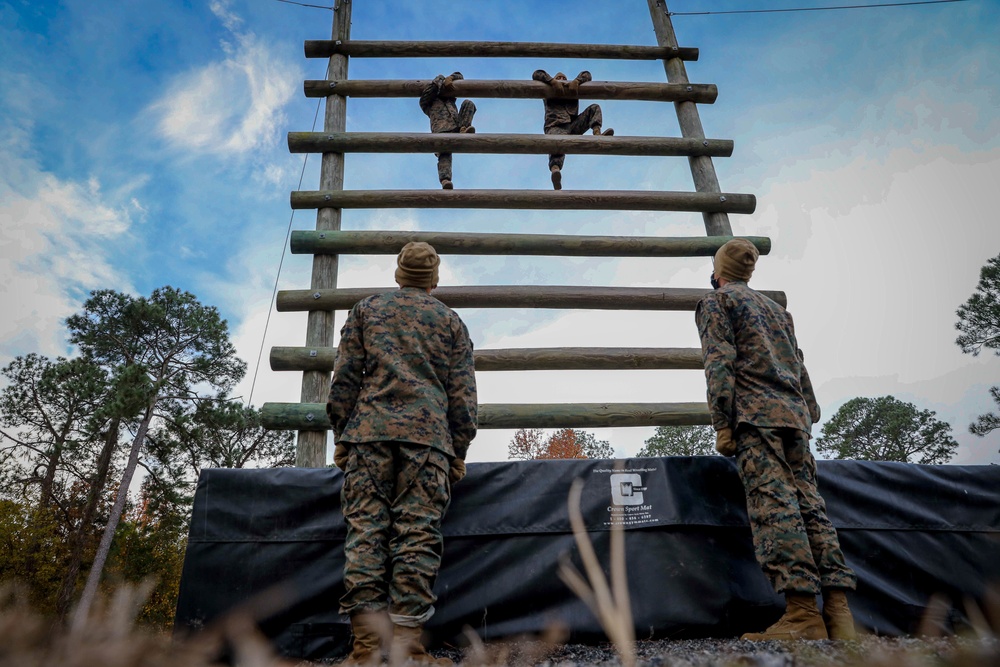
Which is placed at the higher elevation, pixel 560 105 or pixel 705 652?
pixel 560 105

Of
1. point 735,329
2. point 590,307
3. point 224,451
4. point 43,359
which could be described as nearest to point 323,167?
point 590,307

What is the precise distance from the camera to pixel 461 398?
3.36 metres

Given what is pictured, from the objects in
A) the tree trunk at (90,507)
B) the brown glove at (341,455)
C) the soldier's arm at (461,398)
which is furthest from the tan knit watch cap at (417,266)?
the tree trunk at (90,507)

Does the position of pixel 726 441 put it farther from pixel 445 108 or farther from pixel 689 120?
pixel 445 108

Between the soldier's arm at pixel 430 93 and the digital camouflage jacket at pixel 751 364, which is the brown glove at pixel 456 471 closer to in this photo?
the digital camouflage jacket at pixel 751 364

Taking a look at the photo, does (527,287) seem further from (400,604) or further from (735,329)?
(400,604)

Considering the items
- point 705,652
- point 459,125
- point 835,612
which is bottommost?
point 705,652

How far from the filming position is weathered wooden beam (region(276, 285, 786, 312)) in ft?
18.2

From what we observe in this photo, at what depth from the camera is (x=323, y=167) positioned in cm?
645

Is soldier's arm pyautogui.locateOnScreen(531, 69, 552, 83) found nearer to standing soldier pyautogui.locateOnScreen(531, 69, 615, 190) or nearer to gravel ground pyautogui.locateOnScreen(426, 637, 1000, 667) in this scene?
standing soldier pyautogui.locateOnScreen(531, 69, 615, 190)

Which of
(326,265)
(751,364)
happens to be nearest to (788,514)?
(751,364)

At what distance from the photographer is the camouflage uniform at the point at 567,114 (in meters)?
6.96

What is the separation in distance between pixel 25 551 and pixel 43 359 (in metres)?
6.23

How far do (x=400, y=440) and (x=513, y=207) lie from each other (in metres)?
3.81
